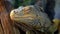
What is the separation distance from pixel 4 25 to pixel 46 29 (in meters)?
0.17

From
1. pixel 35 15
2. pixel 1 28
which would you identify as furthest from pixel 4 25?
pixel 35 15

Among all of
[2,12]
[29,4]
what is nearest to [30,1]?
[29,4]

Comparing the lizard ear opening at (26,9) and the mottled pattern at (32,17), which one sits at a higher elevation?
the lizard ear opening at (26,9)

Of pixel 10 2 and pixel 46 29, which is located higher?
pixel 10 2

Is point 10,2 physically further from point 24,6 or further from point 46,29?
point 46,29

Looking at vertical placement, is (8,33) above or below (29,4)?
below

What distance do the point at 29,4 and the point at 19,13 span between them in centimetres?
9

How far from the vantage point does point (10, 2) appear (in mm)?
654

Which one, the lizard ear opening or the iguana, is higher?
the lizard ear opening

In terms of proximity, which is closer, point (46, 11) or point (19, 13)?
point (19, 13)

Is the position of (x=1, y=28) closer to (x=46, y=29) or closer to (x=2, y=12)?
(x=2, y=12)

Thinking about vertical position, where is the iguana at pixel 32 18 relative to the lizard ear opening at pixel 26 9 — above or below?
below

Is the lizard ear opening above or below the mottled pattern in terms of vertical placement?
above

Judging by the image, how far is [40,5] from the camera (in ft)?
2.17
